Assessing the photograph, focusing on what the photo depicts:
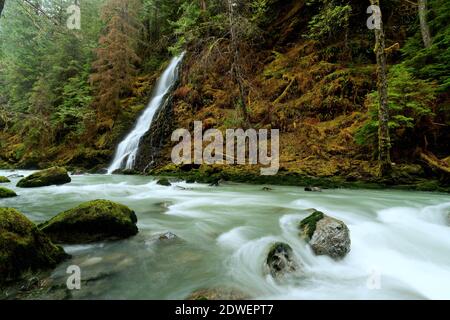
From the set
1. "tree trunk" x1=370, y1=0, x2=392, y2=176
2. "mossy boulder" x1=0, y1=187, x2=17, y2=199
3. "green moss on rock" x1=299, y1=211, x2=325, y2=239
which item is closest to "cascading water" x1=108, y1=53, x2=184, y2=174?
"mossy boulder" x1=0, y1=187, x2=17, y2=199

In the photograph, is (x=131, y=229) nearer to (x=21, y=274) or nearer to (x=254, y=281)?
(x=21, y=274)

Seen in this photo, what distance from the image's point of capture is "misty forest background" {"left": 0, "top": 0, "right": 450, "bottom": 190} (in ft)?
27.2

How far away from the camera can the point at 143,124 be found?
17.4 metres

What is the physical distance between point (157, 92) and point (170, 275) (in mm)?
17858

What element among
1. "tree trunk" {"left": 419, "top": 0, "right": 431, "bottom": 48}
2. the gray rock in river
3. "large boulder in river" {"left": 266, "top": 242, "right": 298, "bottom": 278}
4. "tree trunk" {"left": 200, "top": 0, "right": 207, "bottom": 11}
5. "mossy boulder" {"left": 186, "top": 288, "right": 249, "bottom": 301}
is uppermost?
"tree trunk" {"left": 200, "top": 0, "right": 207, "bottom": 11}

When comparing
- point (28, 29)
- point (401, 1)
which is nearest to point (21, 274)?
point (401, 1)

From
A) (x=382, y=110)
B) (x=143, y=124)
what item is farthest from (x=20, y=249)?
(x=143, y=124)

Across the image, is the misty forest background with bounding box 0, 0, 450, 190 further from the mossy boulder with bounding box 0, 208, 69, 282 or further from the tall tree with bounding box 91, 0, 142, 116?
the mossy boulder with bounding box 0, 208, 69, 282

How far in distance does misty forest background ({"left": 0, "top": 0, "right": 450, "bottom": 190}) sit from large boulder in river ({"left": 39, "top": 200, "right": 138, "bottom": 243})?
1.47 metres

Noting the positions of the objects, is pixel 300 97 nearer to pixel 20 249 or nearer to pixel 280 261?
pixel 280 261

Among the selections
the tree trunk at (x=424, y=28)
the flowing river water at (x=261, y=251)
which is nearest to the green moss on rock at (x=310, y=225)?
the flowing river water at (x=261, y=251)

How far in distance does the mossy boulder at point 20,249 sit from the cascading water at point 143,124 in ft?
40.0

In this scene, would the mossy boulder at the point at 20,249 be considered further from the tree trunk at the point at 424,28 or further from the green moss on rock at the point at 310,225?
the tree trunk at the point at 424,28

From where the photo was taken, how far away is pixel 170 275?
3477 millimetres
